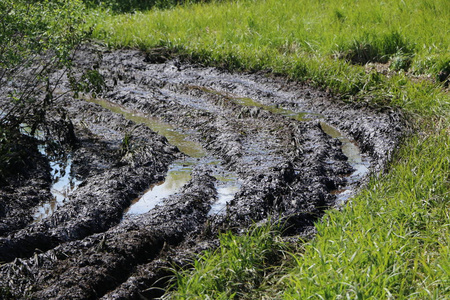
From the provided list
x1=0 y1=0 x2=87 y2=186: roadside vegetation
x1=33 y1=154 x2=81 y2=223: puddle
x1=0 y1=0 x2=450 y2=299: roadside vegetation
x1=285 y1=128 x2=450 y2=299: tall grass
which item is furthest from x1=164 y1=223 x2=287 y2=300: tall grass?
x1=0 y1=0 x2=87 y2=186: roadside vegetation

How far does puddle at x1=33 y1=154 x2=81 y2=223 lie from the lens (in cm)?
527

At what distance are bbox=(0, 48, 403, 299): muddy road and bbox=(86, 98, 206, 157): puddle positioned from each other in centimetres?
2

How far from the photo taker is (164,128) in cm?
775

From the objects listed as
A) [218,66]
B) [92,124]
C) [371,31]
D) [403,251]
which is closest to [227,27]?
[218,66]

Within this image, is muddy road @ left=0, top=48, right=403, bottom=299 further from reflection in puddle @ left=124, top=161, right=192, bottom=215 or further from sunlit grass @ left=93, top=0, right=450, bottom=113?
sunlit grass @ left=93, top=0, right=450, bottom=113

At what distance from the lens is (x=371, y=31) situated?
32.4 ft

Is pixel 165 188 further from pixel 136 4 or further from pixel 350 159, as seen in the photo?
pixel 136 4

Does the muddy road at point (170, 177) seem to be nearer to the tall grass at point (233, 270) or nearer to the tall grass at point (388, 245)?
the tall grass at point (233, 270)

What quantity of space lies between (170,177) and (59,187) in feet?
3.76

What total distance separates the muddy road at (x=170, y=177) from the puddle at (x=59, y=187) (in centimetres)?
1

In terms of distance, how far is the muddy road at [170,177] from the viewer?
4117mm

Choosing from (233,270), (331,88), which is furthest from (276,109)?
(233,270)

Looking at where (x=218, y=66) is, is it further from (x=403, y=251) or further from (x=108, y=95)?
(x=403, y=251)

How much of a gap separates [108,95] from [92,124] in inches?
58.8
